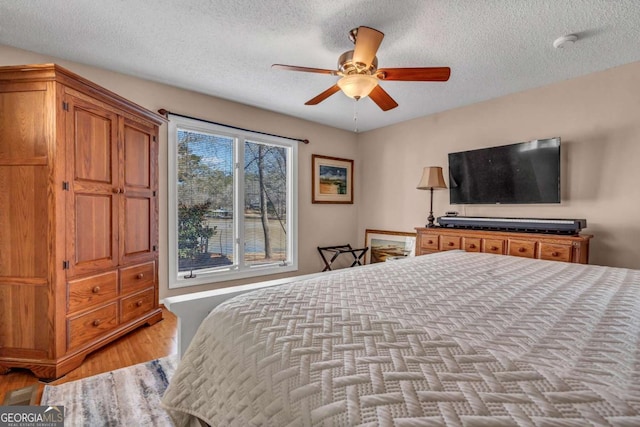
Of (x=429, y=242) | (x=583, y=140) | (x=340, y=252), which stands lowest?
(x=340, y=252)

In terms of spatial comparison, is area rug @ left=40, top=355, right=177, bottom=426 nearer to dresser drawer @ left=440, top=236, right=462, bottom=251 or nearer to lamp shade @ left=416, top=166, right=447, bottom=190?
dresser drawer @ left=440, top=236, right=462, bottom=251

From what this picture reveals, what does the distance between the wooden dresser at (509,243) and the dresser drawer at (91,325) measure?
3112 millimetres

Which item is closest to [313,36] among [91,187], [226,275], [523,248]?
[91,187]

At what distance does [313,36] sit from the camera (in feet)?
7.20

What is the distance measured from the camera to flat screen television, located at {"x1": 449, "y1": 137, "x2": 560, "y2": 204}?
2.86 m

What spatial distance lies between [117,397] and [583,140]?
424 cm

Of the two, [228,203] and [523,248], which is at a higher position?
[228,203]

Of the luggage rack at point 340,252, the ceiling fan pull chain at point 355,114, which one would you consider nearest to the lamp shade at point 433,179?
the ceiling fan pull chain at point 355,114

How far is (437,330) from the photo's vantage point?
2.75 ft

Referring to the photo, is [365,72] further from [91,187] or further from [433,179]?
[91,187]

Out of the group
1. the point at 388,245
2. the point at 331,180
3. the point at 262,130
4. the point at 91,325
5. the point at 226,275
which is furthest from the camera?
the point at 331,180

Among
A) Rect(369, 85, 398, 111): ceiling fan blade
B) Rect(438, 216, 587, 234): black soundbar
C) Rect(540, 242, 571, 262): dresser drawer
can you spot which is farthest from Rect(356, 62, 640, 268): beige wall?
Rect(369, 85, 398, 111): ceiling fan blade

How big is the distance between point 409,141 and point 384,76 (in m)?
2.37

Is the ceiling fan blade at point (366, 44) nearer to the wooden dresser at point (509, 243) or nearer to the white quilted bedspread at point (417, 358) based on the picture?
the white quilted bedspread at point (417, 358)
